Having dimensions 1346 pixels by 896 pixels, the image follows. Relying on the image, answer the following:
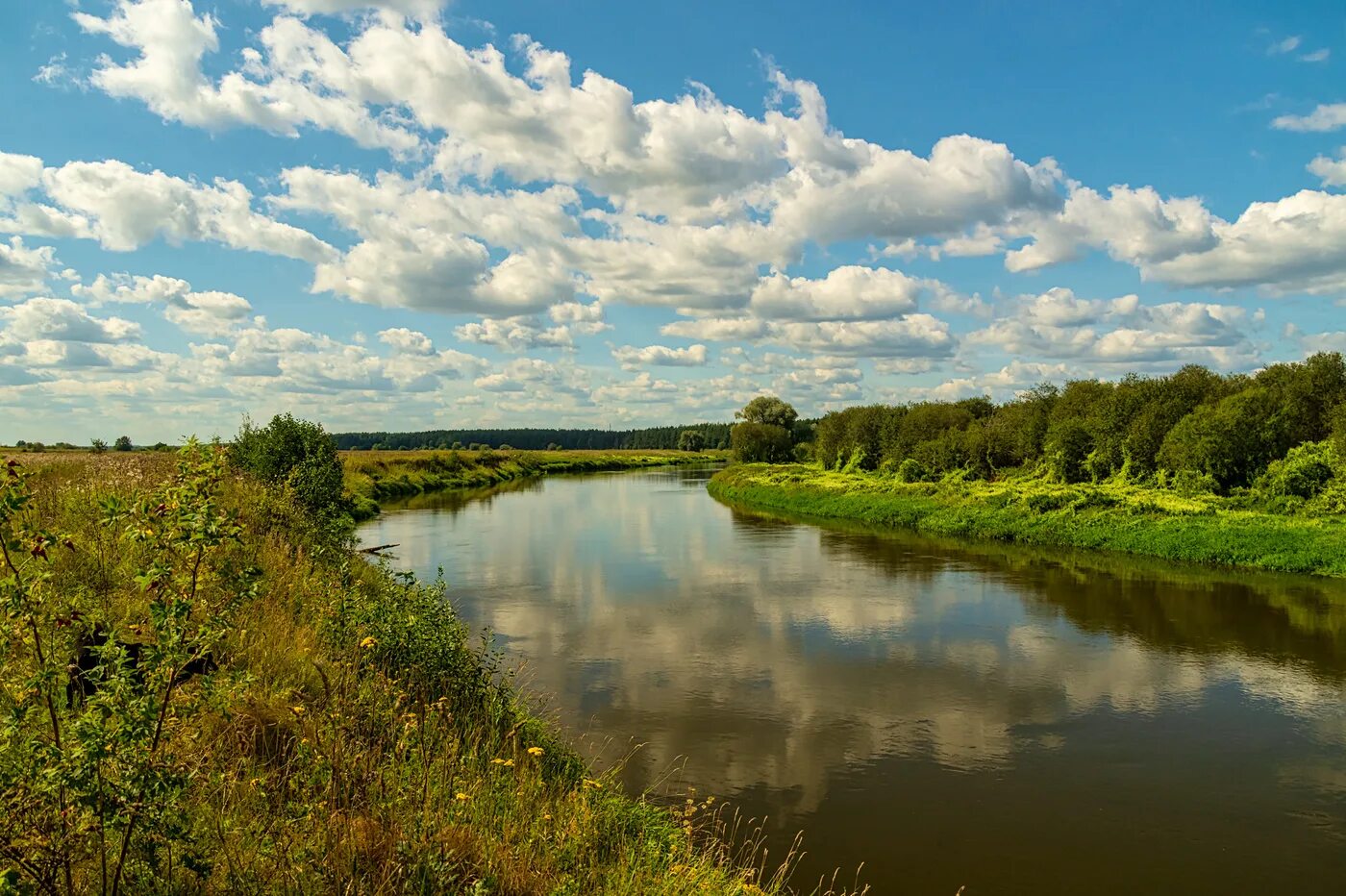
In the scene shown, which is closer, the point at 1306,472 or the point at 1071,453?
the point at 1306,472

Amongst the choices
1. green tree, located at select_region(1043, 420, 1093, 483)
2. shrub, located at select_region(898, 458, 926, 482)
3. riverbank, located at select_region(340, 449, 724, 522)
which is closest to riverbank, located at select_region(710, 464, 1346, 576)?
shrub, located at select_region(898, 458, 926, 482)

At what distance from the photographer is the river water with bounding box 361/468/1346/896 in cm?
880

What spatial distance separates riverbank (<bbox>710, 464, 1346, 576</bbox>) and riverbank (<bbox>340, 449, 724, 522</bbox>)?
28291 mm

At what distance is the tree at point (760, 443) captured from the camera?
97188 mm

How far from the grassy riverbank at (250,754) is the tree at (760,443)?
87.2 m

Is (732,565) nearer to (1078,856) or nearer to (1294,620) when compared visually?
(1294,620)

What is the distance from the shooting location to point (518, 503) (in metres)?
54.1

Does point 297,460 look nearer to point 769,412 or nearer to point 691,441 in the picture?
point 769,412

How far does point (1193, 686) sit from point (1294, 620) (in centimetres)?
764

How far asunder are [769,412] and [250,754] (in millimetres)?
113740

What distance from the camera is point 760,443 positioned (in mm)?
97188

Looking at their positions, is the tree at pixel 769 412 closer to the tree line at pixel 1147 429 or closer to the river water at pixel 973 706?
the tree line at pixel 1147 429

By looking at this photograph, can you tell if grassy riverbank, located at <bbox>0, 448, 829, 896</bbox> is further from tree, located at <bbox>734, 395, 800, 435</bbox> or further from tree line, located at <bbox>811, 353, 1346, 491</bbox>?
tree, located at <bbox>734, 395, 800, 435</bbox>

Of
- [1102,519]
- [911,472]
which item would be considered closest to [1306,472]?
[1102,519]
